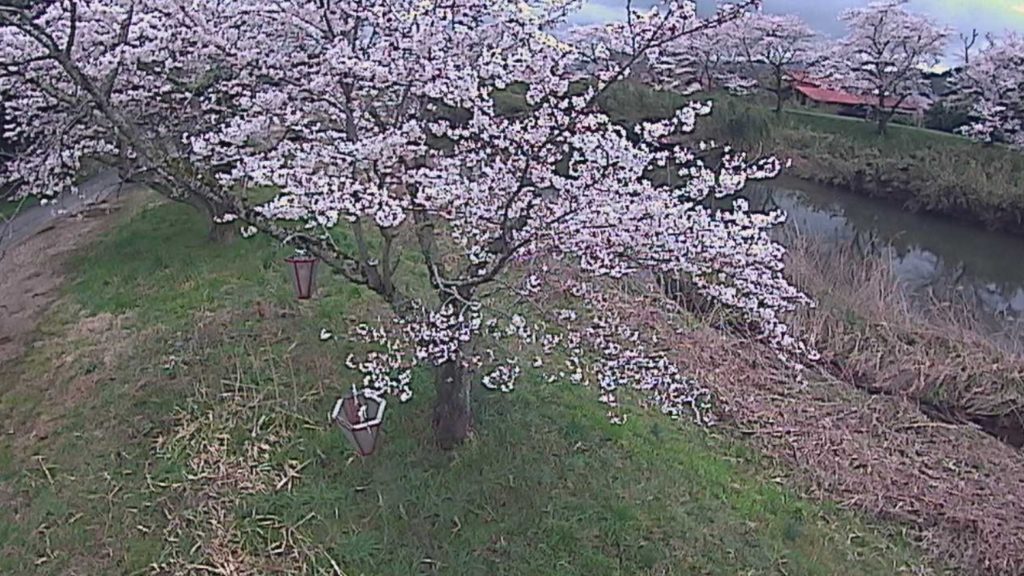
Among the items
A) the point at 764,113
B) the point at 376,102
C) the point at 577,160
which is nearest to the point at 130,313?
the point at 376,102

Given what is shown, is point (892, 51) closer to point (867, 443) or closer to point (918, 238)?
point (918, 238)

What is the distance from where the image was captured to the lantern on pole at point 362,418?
11.8ft

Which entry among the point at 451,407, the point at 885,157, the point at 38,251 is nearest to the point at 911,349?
the point at 451,407

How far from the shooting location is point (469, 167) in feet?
12.0

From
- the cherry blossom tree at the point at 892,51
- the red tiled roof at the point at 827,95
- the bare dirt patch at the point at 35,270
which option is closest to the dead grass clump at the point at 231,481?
the bare dirt patch at the point at 35,270

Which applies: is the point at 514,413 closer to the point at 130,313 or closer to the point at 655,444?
the point at 655,444

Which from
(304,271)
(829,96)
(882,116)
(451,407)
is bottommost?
(829,96)

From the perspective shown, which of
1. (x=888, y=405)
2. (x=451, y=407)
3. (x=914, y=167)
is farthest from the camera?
(x=914, y=167)

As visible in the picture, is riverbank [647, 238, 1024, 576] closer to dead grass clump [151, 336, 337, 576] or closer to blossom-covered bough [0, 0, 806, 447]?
blossom-covered bough [0, 0, 806, 447]

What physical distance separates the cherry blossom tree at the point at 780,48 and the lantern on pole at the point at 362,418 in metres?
22.1

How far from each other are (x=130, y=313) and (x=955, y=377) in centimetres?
600

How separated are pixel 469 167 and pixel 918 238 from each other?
12343mm

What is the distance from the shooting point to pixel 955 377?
653 centimetres

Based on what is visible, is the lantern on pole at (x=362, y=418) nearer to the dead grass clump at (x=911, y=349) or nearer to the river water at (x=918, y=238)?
the dead grass clump at (x=911, y=349)
